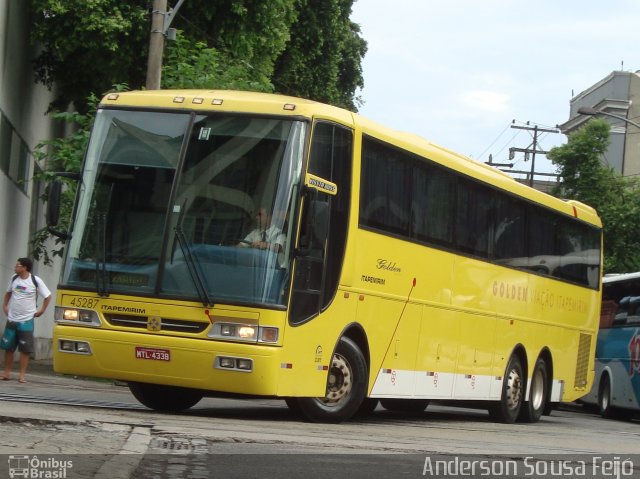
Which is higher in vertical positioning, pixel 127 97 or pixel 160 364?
pixel 127 97

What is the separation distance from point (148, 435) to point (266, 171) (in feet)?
11.4

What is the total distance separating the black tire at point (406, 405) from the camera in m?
19.4

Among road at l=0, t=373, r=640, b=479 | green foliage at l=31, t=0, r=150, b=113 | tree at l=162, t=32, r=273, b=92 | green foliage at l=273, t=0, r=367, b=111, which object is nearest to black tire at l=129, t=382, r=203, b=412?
road at l=0, t=373, r=640, b=479

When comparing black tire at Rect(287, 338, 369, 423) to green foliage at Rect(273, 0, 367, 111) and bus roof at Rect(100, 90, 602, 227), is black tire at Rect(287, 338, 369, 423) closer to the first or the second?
bus roof at Rect(100, 90, 602, 227)

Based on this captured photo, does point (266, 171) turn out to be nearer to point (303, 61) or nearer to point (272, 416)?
point (272, 416)

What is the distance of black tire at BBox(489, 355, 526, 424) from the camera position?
63.3ft

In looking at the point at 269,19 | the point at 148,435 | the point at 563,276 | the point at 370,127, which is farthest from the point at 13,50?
the point at 148,435

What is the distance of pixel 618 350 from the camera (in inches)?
1110

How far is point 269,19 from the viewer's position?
92.8 ft

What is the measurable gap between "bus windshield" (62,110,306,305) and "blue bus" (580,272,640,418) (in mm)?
15693

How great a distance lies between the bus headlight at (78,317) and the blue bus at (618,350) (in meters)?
16.1

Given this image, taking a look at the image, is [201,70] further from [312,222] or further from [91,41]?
[312,222]

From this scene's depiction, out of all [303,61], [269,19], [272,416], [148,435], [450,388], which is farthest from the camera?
[303,61]

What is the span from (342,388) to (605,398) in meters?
16.3
